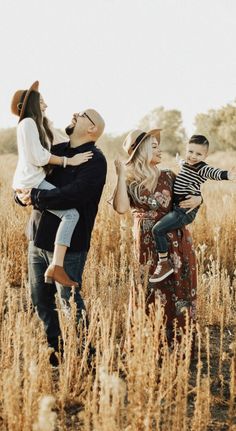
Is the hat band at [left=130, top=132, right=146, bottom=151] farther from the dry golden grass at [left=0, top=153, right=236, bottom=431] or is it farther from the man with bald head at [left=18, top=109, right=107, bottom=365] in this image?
the dry golden grass at [left=0, top=153, right=236, bottom=431]

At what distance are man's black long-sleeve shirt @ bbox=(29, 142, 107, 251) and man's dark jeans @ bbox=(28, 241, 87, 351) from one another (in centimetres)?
8

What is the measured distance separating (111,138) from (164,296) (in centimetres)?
4334

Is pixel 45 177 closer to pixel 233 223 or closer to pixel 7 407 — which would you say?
pixel 7 407

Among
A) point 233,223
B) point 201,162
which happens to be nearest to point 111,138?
point 233,223

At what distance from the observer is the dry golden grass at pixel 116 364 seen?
7.93 ft

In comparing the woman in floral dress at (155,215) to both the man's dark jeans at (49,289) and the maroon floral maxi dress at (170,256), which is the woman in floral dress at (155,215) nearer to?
the maroon floral maxi dress at (170,256)

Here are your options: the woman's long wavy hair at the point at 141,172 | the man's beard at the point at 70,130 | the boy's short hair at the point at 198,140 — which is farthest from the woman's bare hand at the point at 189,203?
the man's beard at the point at 70,130

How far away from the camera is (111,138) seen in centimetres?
4688

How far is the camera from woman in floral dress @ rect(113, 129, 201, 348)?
391cm

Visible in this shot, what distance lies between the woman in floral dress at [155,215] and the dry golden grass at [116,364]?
0.16 metres

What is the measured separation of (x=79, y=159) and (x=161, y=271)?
105 centimetres

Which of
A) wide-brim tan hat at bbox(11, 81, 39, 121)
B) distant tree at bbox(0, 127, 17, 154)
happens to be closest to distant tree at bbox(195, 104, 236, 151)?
distant tree at bbox(0, 127, 17, 154)

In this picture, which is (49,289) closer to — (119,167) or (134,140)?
(119,167)

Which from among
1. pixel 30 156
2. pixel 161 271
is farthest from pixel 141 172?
pixel 30 156
